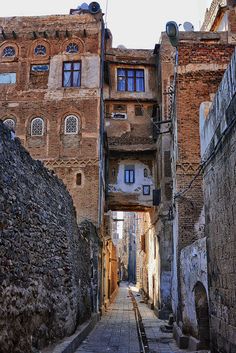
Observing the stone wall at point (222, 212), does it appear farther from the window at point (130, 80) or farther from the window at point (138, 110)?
the window at point (130, 80)

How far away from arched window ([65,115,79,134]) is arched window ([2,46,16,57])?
15.1ft

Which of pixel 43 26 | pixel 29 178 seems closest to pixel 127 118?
pixel 43 26

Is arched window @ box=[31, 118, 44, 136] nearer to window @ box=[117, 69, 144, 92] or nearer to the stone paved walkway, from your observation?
window @ box=[117, 69, 144, 92]

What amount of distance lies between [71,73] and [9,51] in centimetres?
353

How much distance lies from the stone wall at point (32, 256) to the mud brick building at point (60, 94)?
29.2ft

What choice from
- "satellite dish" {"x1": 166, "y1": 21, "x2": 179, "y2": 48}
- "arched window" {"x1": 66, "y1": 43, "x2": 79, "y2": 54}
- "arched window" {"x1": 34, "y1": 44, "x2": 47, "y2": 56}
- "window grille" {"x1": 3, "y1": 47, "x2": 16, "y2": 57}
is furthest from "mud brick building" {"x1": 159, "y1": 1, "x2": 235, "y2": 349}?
"window grille" {"x1": 3, "y1": 47, "x2": 16, "y2": 57}

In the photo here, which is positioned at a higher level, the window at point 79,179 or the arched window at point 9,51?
the arched window at point 9,51

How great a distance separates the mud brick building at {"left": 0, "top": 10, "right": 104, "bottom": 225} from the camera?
2123 centimetres

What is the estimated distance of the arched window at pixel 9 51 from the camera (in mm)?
23078

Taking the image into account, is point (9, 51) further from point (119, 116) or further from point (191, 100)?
point (191, 100)

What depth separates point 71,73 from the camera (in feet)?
74.0

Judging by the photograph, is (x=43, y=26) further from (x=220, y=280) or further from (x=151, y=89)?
(x=220, y=280)

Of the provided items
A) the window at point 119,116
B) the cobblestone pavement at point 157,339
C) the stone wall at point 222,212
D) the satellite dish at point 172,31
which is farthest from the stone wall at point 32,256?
the window at point 119,116

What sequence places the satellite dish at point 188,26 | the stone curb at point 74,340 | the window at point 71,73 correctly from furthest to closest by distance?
the satellite dish at point 188,26 < the window at point 71,73 < the stone curb at point 74,340
